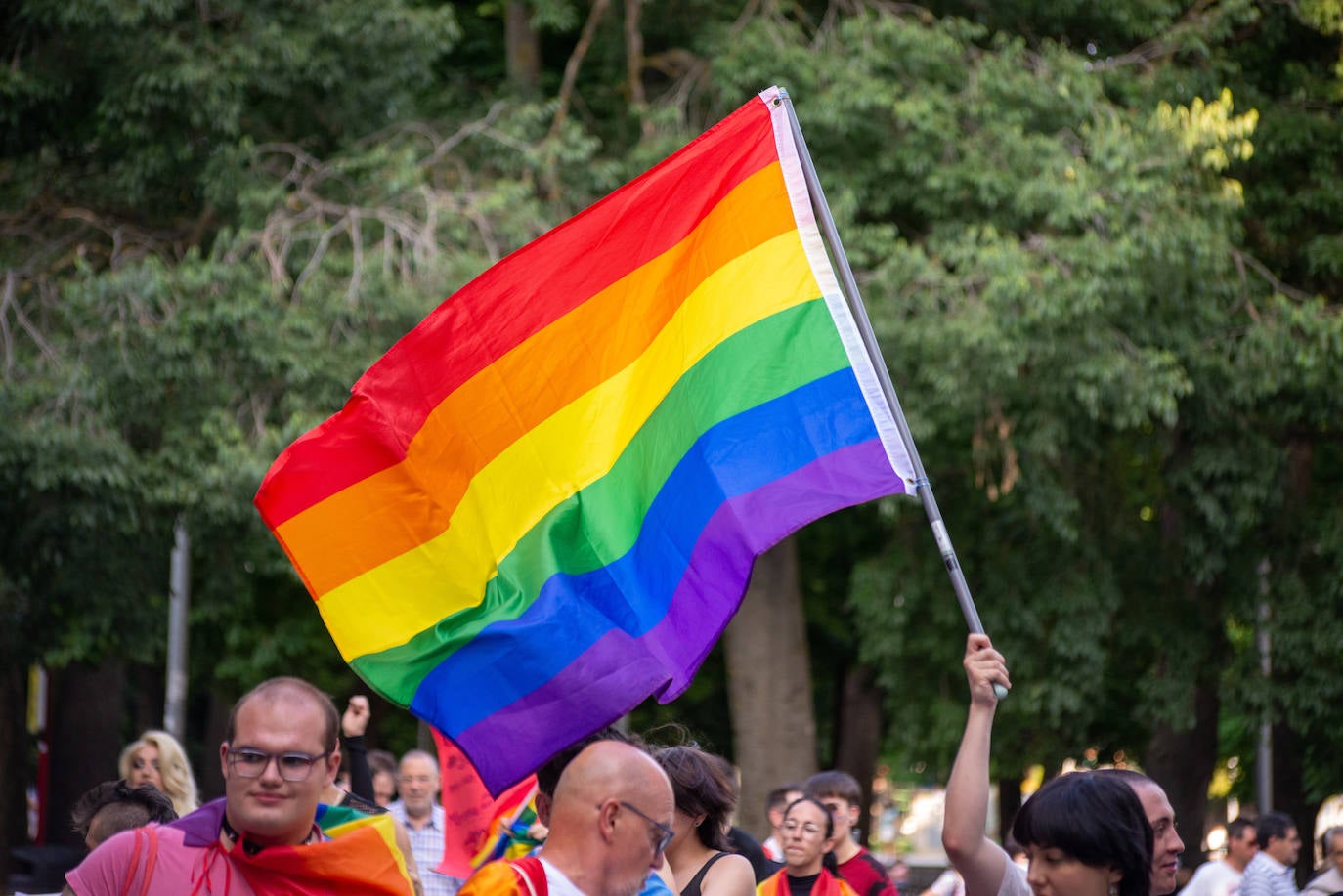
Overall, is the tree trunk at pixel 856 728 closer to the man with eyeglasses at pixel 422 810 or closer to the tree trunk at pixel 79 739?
the tree trunk at pixel 79 739

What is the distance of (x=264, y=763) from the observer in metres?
3.71

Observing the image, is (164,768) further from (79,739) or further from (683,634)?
(79,739)

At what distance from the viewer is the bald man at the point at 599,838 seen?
11.5 feet

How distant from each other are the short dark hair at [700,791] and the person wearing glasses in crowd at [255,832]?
5.04 ft

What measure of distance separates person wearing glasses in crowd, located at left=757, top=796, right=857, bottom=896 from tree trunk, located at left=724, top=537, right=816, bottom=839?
10.6 metres

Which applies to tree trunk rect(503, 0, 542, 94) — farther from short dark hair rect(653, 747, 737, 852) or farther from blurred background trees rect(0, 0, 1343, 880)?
short dark hair rect(653, 747, 737, 852)

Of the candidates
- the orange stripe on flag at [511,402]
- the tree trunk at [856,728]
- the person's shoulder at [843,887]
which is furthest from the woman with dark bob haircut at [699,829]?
the tree trunk at [856,728]

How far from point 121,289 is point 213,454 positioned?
4.90 ft

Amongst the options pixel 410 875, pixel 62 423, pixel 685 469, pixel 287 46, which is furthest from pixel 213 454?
pixel 410 875

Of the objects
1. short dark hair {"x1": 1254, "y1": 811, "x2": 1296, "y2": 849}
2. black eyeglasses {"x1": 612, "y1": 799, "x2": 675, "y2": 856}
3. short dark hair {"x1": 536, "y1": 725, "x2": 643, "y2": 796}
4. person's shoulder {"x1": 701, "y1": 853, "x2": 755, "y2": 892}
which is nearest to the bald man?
black eyeglasses {"x1": 612, "y1": 799, "x2": 675, "y2": 856}

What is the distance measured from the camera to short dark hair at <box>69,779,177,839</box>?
5348mm

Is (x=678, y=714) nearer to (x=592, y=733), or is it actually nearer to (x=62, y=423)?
(x=62, y=423)

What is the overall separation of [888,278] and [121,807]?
1023 cm

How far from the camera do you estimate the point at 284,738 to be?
3717mm
